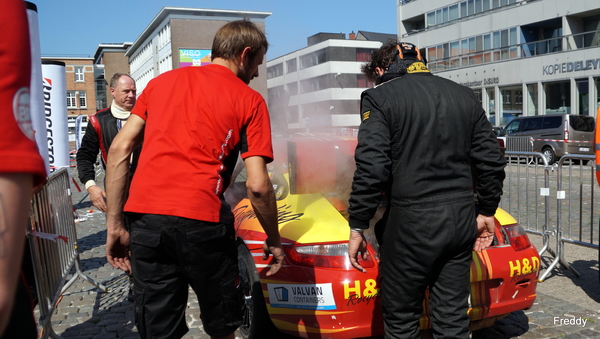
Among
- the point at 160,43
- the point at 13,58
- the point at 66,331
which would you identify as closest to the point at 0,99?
the point at 13,58

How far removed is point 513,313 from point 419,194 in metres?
2.24

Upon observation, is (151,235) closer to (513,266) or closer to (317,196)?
(317,196)

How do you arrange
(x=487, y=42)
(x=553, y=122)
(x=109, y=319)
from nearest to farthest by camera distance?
(x=109, y=319) → (x=553, y=122) → (x=487, y=42)

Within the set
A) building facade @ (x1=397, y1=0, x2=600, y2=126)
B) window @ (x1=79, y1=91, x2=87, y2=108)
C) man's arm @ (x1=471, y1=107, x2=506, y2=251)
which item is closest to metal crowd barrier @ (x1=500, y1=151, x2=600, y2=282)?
man's arm @ (x1=471, y1=107, x2=506, y2=251)

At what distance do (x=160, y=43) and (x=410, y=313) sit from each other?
7384 cm

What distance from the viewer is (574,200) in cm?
573

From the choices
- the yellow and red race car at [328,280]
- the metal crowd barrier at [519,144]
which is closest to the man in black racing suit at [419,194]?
the yellow and red race car at [328,280]

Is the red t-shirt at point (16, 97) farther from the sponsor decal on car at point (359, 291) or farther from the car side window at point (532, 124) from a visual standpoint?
the car side window at point (532, 124)

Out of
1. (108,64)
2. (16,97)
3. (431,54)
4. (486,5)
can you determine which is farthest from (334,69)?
(16,97)

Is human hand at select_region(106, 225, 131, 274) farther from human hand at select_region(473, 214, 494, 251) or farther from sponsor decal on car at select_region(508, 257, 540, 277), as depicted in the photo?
sponsor decal on car at select_region(508, 257, 540, 277)

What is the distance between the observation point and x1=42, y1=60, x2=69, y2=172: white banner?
796 centimetres

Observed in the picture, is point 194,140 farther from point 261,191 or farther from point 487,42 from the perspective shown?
point 487,42

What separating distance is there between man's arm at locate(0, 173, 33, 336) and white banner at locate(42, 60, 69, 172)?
785 cm

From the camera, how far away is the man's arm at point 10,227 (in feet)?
2.75
